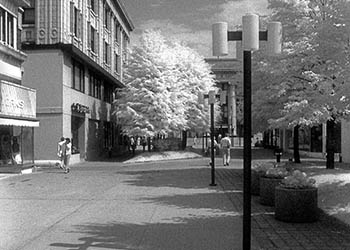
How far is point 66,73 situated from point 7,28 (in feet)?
20.8

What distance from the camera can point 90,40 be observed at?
125ft

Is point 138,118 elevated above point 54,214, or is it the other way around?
point 138,118

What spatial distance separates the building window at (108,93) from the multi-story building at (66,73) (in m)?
2.18

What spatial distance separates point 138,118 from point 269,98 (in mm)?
15595

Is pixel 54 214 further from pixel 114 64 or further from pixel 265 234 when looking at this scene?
pixel 114 64

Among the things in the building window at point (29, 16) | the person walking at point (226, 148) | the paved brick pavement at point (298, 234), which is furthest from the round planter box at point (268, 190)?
the building window at point (29, 16)

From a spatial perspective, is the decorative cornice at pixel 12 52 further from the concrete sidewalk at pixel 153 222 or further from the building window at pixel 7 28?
the concrete sidewalk at pixel 153 222

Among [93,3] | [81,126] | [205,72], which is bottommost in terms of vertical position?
[81,126]

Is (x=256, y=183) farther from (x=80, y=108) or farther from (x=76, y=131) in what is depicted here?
→ (x=76, y=131)

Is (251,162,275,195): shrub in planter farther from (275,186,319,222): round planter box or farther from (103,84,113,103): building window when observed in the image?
(103,84,113,103): building window

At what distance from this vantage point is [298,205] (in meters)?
8.70

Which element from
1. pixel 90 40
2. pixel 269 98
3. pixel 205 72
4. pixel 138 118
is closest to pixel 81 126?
pixel 138 118

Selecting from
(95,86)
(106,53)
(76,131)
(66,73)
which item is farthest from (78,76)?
(106,53)

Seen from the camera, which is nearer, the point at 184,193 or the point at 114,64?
the point at 184,193
